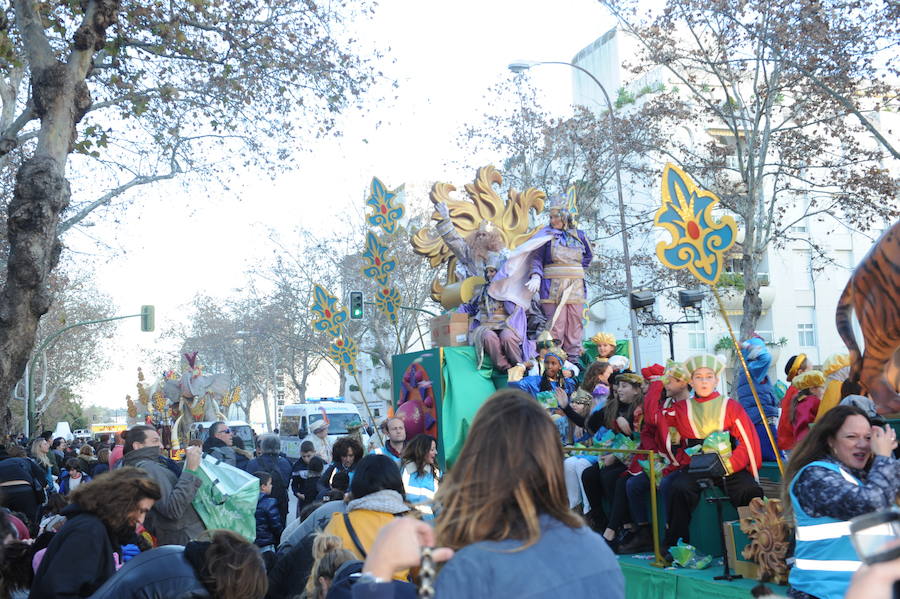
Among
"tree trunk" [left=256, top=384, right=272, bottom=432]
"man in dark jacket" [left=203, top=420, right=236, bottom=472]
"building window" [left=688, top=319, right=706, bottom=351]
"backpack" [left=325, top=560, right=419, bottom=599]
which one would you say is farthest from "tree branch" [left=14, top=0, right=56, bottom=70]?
"tree trunk" [left=256, top=384, right=272, bottom=432]

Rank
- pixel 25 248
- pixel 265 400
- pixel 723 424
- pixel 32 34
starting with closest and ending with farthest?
pixel 723 424
pixel 25 248
pixel 32 34
pixel 265 400

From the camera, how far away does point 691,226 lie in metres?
7.39

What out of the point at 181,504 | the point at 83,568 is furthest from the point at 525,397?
the point at 181,504

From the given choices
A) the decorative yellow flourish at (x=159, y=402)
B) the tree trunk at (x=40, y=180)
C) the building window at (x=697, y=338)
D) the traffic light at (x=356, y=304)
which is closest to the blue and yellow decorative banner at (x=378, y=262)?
the tree trunk at (x=40, y=180)

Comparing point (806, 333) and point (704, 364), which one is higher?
point (806, 333)

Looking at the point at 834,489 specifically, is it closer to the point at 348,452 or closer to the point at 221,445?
the point at 348,452

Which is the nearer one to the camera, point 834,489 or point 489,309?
point 834,489

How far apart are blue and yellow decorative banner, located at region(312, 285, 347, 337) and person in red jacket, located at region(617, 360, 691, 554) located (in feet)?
38.1

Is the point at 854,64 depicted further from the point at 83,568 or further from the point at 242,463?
the point at 83,568

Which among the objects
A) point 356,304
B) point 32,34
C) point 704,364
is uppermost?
point 32,34

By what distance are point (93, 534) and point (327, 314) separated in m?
14.3

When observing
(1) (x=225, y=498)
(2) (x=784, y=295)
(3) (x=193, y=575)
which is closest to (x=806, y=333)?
(2) (x=784, y=295)

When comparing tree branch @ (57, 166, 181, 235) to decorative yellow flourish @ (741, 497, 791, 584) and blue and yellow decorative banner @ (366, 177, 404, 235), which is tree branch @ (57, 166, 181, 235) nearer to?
blue and yellow decorative banner @ (366, 177, 404, 235)

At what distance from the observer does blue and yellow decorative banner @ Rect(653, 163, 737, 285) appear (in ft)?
24.1
